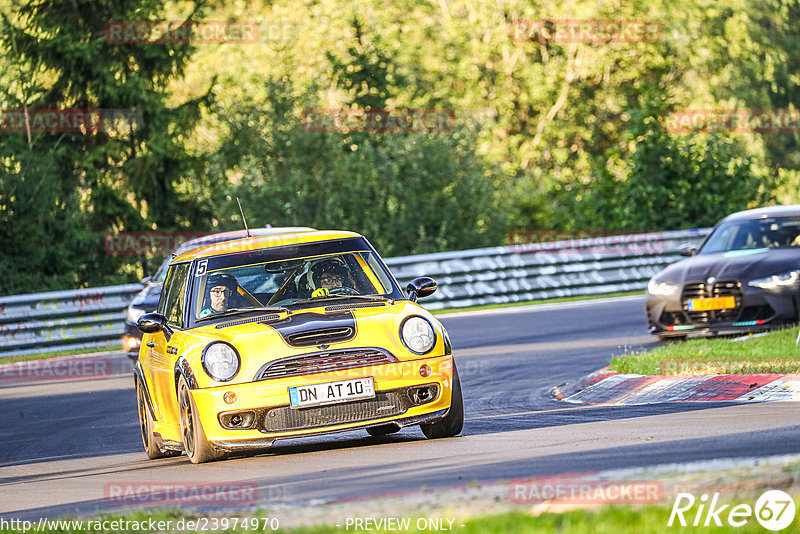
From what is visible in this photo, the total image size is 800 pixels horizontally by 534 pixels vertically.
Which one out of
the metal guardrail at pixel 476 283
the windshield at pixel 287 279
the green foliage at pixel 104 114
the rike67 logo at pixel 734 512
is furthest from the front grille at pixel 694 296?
the green foliage at pixel 104 114

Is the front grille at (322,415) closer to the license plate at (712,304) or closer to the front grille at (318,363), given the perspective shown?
the front grille at (318,363)

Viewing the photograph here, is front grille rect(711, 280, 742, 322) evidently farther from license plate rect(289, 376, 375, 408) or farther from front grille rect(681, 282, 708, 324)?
license plate rect(289, 376, 375, 408)

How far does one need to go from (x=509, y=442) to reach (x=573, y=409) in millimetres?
2338

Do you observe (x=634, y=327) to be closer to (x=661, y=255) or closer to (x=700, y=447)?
(x=661, y=255)

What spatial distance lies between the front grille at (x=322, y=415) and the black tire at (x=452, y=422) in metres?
0.55

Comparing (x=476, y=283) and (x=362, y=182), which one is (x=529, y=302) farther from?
(x=362, y=182)

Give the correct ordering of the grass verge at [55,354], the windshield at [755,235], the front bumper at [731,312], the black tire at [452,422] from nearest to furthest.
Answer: the black tire at [452,422] < the front bumper at [731,312] < the windshield at [755,235] < the grass verge at [55,354]

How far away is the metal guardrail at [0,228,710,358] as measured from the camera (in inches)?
909

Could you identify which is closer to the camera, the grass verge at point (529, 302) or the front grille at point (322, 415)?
the front grille at point (322, 415)

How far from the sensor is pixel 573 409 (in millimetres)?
11242

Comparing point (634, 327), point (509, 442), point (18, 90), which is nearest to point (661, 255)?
point (634, 327)

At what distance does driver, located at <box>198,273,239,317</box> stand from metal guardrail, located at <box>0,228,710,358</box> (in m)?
12.6

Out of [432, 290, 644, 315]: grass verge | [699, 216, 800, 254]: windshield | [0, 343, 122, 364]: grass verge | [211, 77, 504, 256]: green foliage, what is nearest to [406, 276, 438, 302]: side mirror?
[699, 216, 800, 254]: windshield

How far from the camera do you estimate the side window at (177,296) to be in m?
10.4
